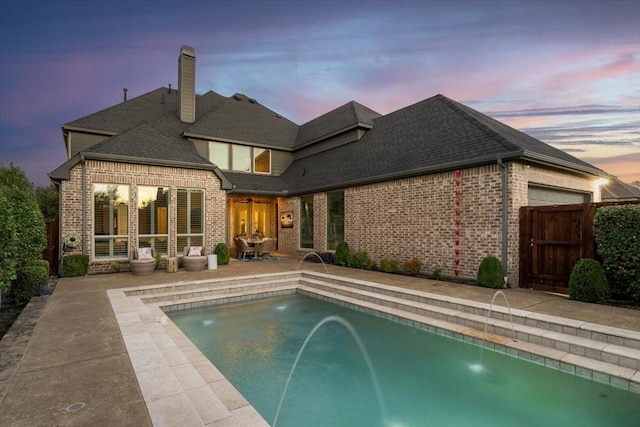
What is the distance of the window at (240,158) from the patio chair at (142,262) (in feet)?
23.2

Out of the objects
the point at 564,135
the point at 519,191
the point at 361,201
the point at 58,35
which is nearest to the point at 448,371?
the point at 519,191

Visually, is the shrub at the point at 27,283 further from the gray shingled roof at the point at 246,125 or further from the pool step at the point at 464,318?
the gray shingled roof at the point at 246,125

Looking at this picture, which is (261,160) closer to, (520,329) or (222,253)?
(222,253)

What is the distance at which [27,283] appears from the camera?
6.79 m

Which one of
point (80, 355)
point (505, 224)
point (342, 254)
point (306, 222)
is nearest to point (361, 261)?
point (342, 254)

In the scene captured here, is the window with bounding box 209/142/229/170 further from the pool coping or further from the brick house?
the pool coping

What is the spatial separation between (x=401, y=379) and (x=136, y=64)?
665 inches

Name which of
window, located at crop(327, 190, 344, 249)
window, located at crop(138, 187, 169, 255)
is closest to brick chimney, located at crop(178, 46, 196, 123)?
window, located at crop(138, 187, 169, 255)

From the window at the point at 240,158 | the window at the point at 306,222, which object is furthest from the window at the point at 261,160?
the window at the point at 306,222

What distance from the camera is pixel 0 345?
3.98m

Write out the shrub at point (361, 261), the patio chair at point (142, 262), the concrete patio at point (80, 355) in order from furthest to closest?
the shrub at point (361, 261) < the patio chair at point (142, 262) < the concrete patio at point (80, 355)

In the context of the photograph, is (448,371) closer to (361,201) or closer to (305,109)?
(361,201)

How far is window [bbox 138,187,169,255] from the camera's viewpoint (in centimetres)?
1073

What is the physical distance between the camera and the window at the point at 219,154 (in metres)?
15.6
